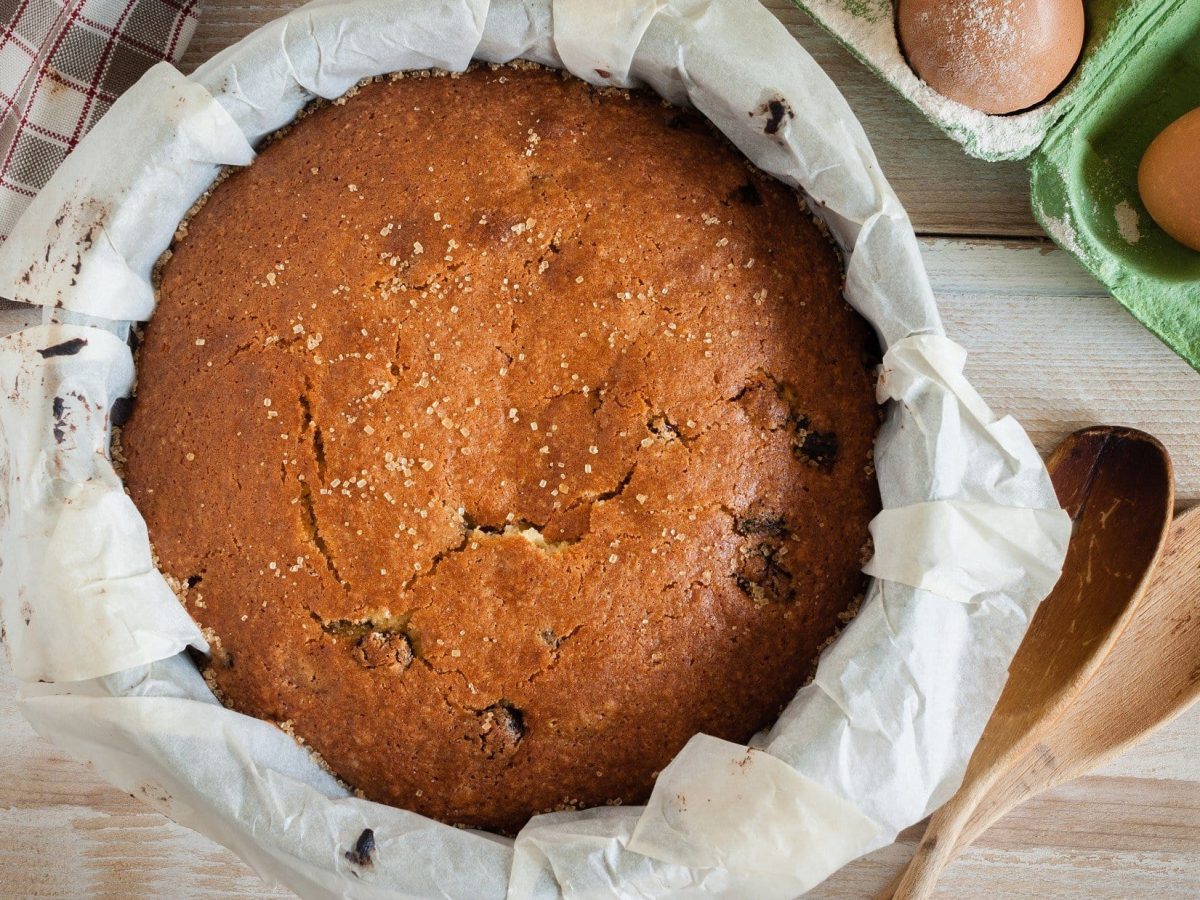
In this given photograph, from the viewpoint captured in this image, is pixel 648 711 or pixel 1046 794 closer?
pixel 648 711

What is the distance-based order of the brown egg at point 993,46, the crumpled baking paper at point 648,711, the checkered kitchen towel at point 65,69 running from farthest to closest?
the checkered kitchen towel at point 65,69 < the brown egg at point 993,46 < the crumpled baking paper at point 648,711

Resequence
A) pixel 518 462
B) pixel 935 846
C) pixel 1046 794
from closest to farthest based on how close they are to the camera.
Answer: pixel 518 462
pixel 935 846
pixel 1046 794

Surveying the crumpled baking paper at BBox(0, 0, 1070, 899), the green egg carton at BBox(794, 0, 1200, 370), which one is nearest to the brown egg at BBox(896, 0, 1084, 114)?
the green egg carton at BBox(794, 0, 1200, 370)

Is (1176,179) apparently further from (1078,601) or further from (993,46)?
(1078,601)

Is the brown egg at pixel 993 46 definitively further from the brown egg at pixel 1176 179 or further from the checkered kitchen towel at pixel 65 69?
the checkered kitchen towel at pixel 65 69

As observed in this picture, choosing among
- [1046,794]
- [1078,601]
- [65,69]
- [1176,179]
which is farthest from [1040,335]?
[65,69]

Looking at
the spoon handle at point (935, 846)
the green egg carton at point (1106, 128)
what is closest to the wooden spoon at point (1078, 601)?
the spoon handle at point (935, 846)

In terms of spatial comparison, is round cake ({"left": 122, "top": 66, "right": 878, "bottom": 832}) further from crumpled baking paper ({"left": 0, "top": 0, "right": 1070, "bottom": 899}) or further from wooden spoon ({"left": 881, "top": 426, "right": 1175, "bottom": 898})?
wooden spoon ({"left": 881, "top": 426, "right": 1175, "bottom": 898})
